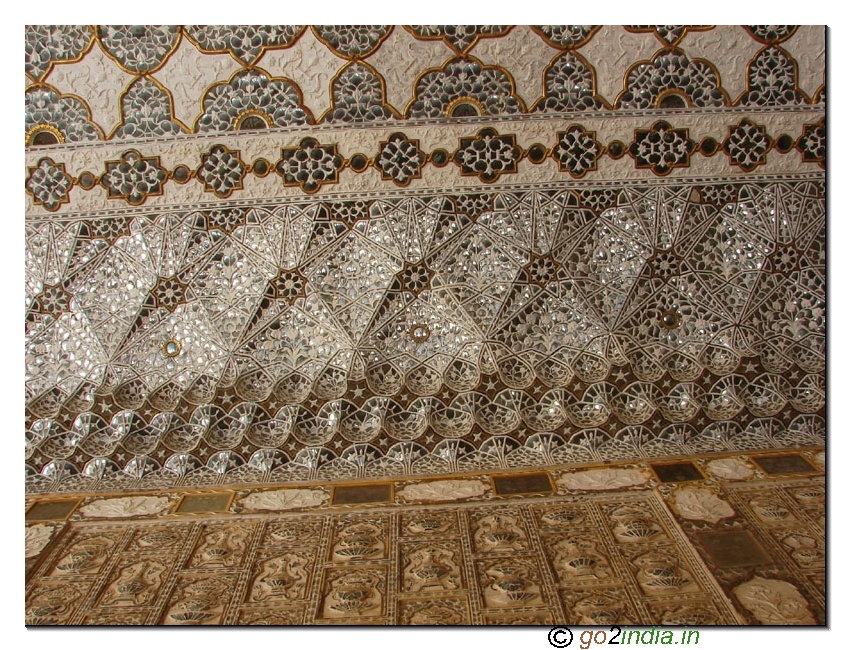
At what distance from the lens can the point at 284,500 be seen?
8.75ft

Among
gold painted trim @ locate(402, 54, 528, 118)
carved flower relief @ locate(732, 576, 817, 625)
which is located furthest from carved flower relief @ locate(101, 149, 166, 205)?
carved flower relief @ locate(732, 576, 817, 625)

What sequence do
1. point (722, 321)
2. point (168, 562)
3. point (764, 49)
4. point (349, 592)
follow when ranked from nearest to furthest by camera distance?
point (349, 592) → point (168, 562) → point (764, 49) → point (722, 321)

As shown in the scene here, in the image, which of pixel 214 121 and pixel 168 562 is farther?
pixel 214 121

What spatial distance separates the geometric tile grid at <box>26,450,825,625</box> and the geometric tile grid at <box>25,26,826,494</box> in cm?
22

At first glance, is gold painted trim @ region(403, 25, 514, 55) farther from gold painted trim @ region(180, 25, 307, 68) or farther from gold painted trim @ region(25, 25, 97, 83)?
gold painted trim @ region(25, 25, 97, 83)

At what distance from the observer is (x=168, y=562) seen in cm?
238

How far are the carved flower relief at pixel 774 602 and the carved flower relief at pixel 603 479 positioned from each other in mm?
578

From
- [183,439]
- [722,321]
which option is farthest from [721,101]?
[183,439]

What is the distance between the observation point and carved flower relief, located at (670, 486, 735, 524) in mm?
2469

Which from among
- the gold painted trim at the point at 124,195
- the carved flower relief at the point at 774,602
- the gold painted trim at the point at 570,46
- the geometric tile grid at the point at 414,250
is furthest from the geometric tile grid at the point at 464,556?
the gold painted trim at the point at 570,46

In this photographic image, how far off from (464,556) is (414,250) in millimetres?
1171

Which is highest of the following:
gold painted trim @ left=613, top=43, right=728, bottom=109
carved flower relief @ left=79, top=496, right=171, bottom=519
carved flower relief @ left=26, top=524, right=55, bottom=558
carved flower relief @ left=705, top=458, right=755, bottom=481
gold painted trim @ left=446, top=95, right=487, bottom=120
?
gold painted trim @ left=613, top=43, right=728, bottom=109
